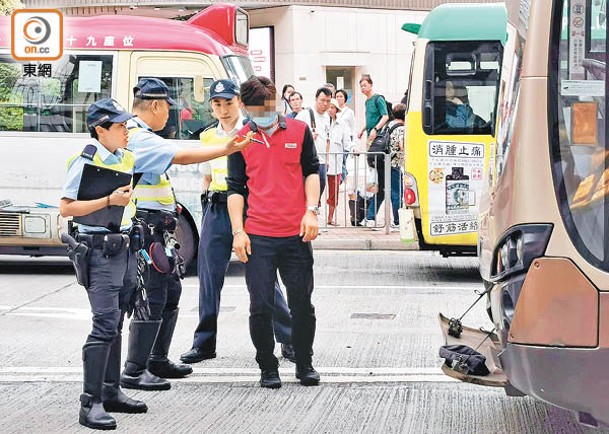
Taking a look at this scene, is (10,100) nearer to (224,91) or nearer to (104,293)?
(224,91)

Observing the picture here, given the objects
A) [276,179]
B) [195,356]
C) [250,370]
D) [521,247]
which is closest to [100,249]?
[276,179]

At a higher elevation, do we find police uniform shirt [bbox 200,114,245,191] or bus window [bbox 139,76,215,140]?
bus window [bbox 139,76,215,140]

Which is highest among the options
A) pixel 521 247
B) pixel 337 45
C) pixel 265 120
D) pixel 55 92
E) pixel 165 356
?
pixel 337 45

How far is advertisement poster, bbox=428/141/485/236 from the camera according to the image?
12.3 metres

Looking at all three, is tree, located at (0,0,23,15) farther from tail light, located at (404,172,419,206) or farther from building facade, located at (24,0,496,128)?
tail light, located at (404,172,419,206)

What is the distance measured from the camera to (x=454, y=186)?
12.4 meters

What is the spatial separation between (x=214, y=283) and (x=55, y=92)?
5324 mm

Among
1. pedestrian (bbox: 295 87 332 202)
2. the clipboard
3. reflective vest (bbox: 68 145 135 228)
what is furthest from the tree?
the clipboard

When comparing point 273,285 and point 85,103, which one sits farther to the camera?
point 85,103

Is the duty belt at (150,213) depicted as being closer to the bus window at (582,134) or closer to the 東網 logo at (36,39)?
the bus window at (582,134)

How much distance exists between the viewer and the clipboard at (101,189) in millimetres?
6309

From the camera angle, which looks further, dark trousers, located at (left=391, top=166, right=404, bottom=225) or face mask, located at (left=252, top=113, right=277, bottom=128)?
dark trousers, located at (left=391, top=166, right=404, bottom=225)

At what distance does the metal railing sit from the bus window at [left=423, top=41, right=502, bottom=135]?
339 cm

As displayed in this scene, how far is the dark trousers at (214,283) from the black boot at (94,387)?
186 cm
